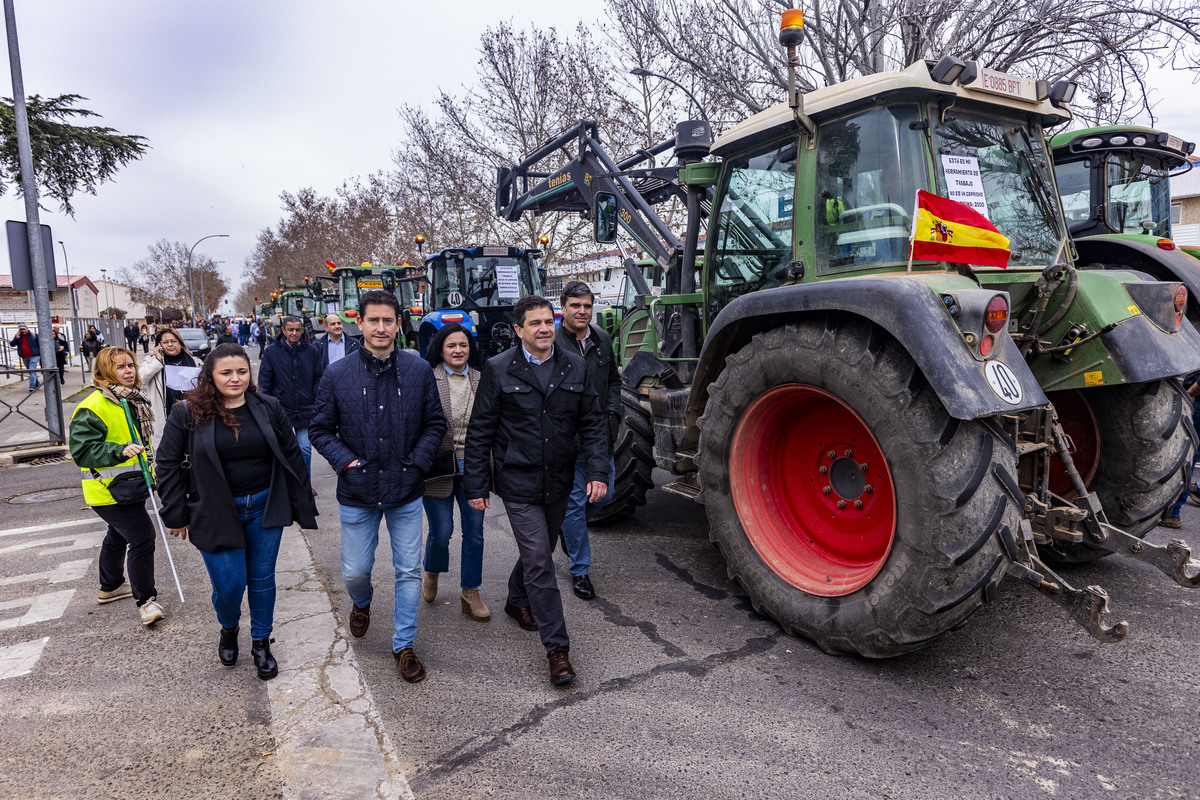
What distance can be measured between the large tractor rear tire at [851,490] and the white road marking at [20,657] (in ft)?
11.8

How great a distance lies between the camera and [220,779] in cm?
260

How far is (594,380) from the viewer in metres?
4.05

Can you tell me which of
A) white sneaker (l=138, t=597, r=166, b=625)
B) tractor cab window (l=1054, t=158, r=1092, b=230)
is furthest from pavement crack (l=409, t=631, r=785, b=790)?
tractor cab window (l=1054, t=158, r=1092, b=230)

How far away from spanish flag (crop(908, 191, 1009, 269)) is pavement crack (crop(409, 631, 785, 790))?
2034 mm

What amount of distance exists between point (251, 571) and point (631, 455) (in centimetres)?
245

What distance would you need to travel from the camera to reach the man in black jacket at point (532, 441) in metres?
3.38

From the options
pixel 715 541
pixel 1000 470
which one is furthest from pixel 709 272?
pixel 1000 470

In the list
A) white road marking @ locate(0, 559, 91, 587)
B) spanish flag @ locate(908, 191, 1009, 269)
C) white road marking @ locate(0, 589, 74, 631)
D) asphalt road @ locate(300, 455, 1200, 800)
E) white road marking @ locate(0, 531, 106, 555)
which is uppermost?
spanish flag @ locate(908, 191, 1009, 269)

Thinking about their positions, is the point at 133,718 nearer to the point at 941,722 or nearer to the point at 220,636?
the point at 220,636

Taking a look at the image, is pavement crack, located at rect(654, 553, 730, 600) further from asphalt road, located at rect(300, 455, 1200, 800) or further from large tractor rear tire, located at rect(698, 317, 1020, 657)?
large tractor rear tire, located at rect(698, 317, 1020, 657)

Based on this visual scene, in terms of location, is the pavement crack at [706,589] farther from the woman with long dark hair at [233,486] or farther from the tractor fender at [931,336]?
the woman with long dark hair at [233,486]

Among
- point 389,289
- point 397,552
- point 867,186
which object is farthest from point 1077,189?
point 389,289

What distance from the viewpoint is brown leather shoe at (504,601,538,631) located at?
3.80 m

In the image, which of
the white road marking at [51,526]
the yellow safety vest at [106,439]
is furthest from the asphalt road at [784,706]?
the white road marking at [51,526]
